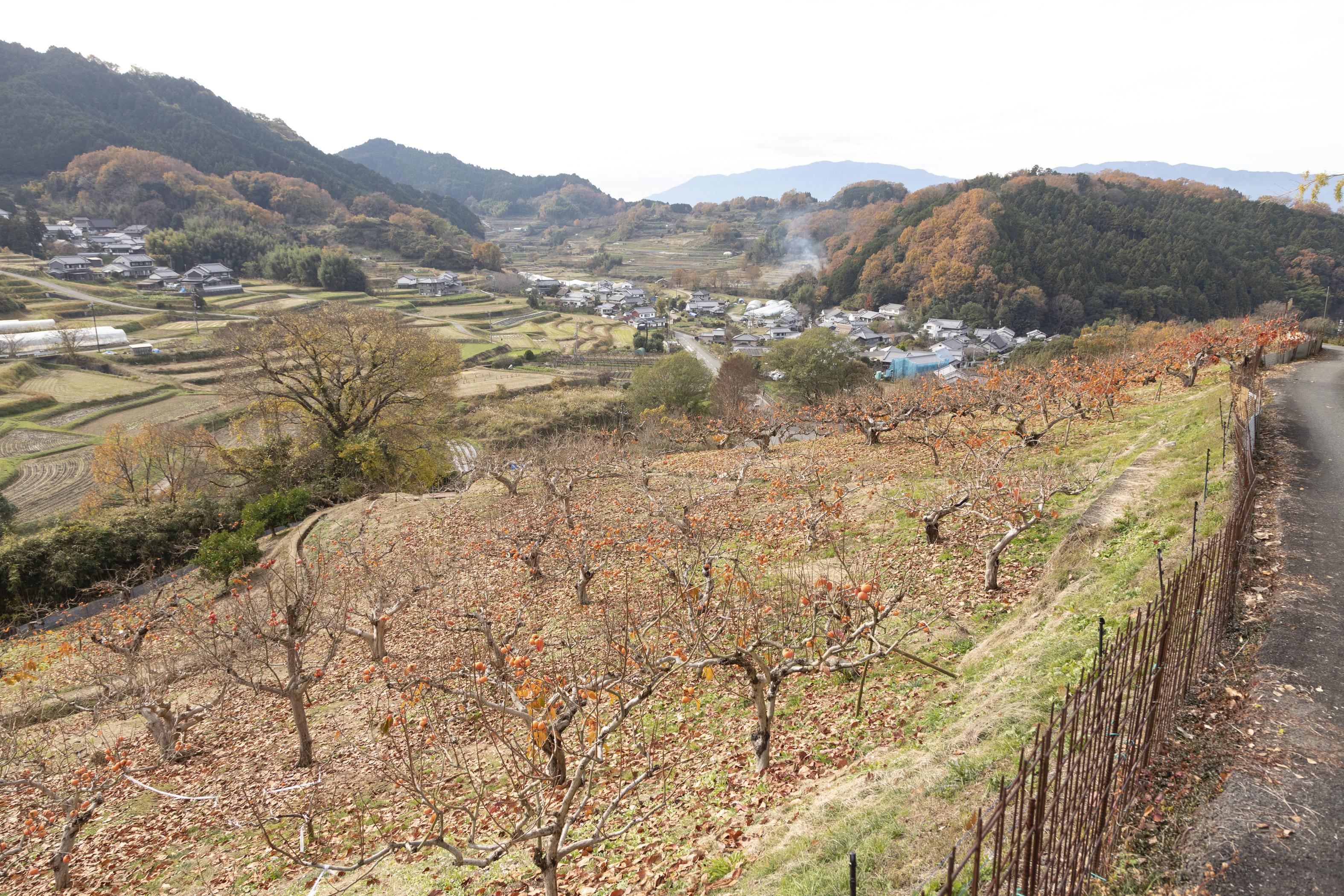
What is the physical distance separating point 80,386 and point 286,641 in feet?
164

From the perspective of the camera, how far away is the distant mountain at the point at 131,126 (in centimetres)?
9850

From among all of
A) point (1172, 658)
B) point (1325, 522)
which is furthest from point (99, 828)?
point (1325, 522)

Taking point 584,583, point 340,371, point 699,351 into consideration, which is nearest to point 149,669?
point 584,583

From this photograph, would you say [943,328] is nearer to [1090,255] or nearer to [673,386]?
[1090,255]

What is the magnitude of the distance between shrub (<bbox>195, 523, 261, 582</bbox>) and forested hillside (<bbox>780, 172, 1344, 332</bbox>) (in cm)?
7526

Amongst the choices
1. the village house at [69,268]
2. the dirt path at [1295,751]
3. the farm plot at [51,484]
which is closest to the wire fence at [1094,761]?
the dirt path at [1295,751]

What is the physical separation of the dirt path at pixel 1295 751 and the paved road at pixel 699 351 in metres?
53.3

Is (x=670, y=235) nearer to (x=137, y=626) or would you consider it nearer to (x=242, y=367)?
(x=242, y=367)

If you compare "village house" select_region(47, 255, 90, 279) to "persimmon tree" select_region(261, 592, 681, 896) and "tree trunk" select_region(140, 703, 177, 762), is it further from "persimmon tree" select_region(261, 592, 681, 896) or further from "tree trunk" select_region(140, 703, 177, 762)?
"persimmon tree" select_region(261, 592, 681, 896)

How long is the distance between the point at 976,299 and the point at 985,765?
267ft

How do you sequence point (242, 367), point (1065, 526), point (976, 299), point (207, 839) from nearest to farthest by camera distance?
point (207, 839) → point (1065, 526) → point (242, 367) → point (976, 299)

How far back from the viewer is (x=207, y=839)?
870cm

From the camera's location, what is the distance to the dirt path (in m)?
3.74

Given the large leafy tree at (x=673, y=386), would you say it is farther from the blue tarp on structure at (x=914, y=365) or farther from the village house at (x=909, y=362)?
the blue tarp on structure at (x=914, y=365)
